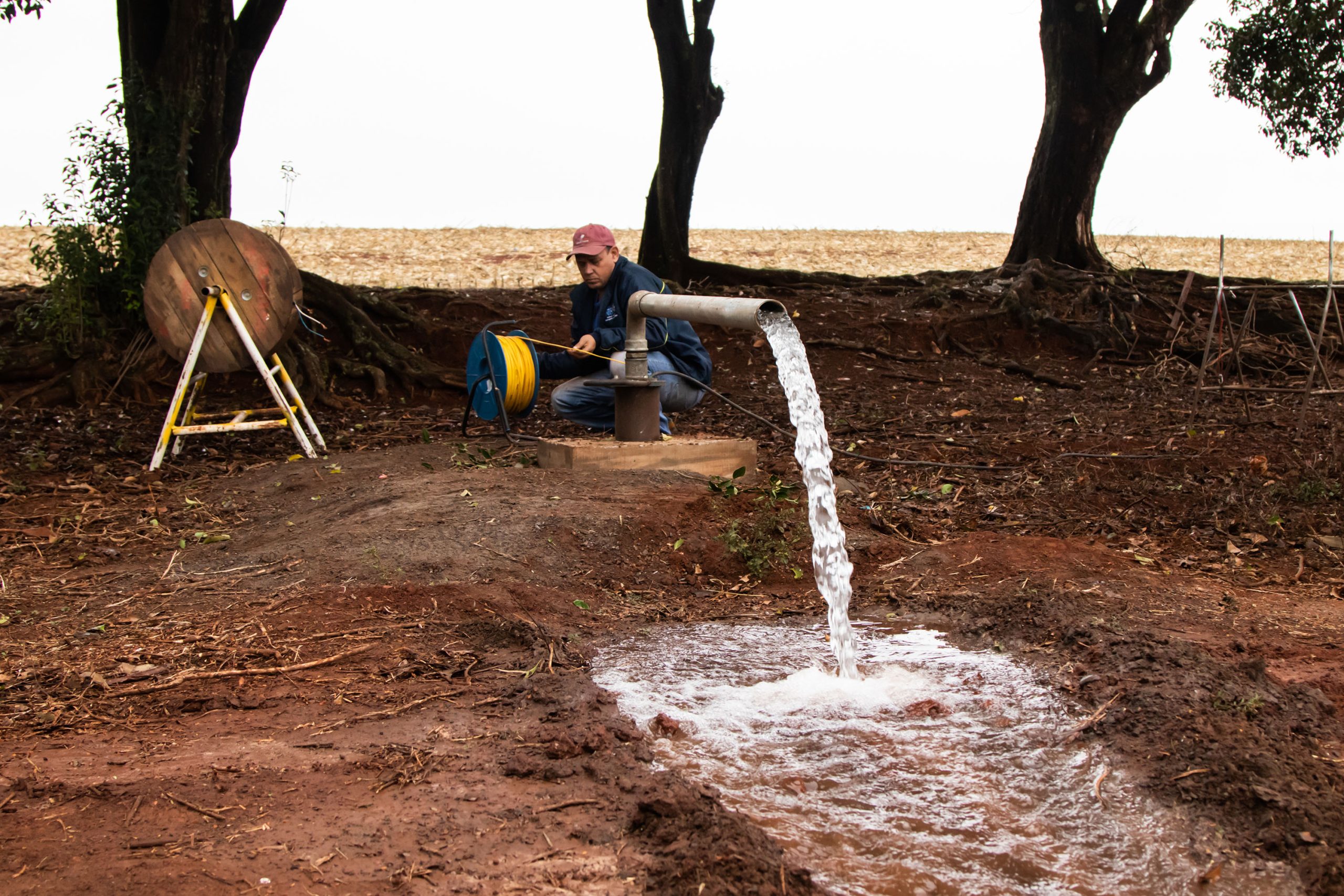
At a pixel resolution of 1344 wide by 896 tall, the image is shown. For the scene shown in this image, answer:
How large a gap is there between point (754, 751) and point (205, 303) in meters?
5.52

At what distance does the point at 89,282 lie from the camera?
9.19 m

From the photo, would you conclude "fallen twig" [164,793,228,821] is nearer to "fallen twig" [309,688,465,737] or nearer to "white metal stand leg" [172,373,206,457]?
"fallen twig" [309,688,465,737]

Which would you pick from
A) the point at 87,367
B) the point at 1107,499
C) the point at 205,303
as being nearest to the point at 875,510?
the point at 1107,499

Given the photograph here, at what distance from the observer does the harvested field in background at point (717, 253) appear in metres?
19.2

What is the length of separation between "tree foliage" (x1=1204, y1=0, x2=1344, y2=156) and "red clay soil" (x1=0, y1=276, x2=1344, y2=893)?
19.9 feet

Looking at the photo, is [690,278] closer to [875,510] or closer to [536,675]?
[875,510]

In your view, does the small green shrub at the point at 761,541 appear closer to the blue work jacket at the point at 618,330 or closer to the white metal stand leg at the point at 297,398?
the blue work jacket at the point at 618,330

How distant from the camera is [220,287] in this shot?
288 inches

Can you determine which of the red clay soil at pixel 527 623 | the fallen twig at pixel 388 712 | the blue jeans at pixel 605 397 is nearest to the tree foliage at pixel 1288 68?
the red clay soil at pixel 527 623

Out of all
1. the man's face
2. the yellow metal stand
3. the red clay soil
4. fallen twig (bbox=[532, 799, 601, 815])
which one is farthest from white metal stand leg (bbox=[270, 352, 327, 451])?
fallen twig (bbox=[532, 799, 601, 815])

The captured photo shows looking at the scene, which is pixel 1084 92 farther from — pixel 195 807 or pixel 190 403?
pixel 195 807

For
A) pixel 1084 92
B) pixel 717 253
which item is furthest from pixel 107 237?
pixel 717 253

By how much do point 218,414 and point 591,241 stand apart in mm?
3033

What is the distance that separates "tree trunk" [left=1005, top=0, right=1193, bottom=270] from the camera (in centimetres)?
1286
